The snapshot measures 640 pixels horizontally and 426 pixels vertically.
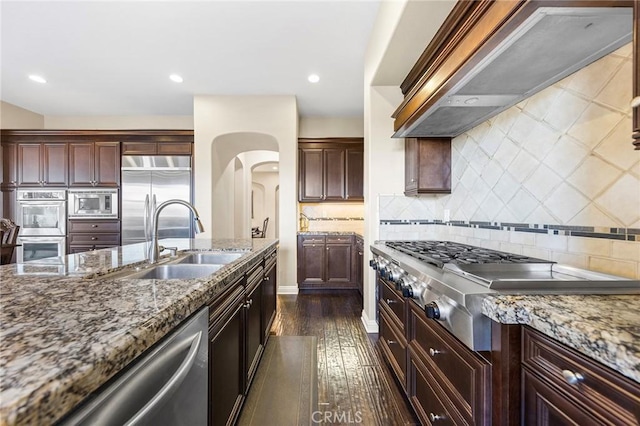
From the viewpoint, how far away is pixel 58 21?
2.75 metres

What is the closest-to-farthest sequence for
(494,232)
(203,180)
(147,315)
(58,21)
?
(147,315) < (494,232) < (58,21) < (203,180)

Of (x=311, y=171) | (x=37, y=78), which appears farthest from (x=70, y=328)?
(x=37, y=78)

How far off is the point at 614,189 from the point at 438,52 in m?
1.18

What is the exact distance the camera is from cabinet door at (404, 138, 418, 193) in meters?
2.56

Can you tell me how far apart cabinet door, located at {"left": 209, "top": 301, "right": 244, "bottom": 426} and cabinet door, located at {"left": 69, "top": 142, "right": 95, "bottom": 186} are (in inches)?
188

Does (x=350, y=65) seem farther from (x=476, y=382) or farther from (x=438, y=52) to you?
(x=476, y=382)

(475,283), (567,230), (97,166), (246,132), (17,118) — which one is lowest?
(475,283)

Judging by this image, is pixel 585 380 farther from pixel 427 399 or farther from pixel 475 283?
pixel 427 399

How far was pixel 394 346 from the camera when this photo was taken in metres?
1.91

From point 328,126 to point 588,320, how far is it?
4.98m

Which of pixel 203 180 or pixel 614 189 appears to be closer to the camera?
pixel 614 189

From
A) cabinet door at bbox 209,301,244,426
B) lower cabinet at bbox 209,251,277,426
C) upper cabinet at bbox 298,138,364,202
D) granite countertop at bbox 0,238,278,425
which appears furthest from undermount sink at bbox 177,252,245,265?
upper cabinet at bbox 298,138,364,202

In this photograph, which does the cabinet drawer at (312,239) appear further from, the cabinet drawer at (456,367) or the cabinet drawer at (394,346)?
the cabinet drawer at (456,367)

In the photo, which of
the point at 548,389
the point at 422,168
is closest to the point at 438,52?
the point at 422,168
